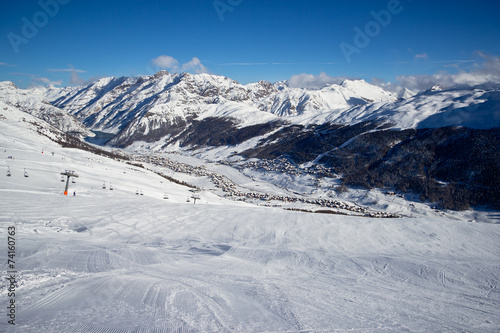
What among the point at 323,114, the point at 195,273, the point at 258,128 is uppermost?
the point at 323,114

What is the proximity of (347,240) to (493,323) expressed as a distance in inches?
345

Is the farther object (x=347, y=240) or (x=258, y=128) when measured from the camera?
(x=258, y=128)

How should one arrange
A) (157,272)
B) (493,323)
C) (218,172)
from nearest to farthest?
(493,323) → (157,272) → (218,172)

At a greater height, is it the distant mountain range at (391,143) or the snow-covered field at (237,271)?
the distant mountain range at (391,143)

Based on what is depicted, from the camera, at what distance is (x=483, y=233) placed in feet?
56.3

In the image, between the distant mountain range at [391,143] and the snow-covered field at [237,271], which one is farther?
the distant mountain range at [391,143]

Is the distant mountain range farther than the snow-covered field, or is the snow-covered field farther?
the distant mountain range

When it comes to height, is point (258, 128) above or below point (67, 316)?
above

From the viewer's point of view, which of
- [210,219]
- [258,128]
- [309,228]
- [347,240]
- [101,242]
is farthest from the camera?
[258,128]

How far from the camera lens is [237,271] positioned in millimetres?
11359

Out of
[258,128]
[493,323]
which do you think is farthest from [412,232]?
[258,128]

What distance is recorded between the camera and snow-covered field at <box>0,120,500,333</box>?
7320 millimetres

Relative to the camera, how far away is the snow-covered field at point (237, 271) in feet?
24.0

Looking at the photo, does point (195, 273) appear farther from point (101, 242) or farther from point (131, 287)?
point (101, 242)
